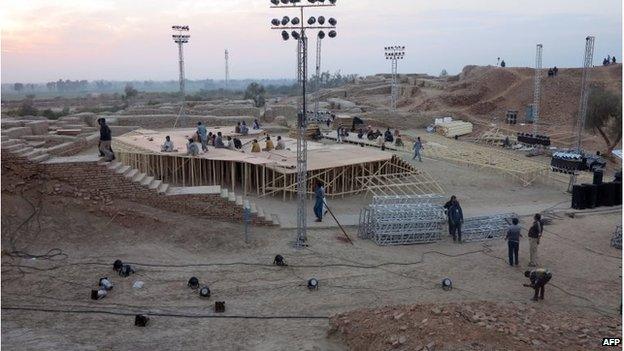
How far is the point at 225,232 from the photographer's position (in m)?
14.9

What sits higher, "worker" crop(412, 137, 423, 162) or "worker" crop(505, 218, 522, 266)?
"worker" crop(412, 137, 423, 162)

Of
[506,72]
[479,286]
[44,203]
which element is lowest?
[479,286]

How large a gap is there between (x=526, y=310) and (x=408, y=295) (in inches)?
100

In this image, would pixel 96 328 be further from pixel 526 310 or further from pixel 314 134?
pixel 314 134

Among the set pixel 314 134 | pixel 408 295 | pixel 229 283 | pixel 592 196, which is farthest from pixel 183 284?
pixel 314 134

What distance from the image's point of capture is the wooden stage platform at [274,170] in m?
19.2

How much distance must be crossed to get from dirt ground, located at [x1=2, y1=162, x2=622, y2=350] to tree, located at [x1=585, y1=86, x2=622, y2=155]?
59.6ft

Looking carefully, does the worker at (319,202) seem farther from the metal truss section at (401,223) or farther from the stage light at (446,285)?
the stage light at (446,285)

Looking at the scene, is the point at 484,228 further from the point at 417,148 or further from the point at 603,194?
the point at 417,148

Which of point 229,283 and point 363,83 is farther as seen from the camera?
point 363,83

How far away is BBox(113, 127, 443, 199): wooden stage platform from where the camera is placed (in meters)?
19.2

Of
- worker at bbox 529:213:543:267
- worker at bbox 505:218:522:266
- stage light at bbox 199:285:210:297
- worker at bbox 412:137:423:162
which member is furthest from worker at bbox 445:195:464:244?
worker at bbox 412:137:423:162

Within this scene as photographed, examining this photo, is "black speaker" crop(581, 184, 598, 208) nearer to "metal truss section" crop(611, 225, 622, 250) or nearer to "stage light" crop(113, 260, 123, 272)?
"metal truss section" crop(611, 225, 622, 250)

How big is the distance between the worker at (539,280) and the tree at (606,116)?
23.7 meters
